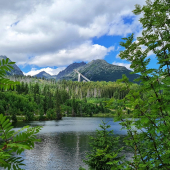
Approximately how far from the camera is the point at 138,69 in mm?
3928

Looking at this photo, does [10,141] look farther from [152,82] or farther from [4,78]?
[152,82]

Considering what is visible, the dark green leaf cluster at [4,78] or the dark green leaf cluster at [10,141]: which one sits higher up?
the dark green leaf cluster at [4,78]

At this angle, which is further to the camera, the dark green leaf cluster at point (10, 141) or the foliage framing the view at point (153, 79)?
the foliage framing the view at point (153, 79)

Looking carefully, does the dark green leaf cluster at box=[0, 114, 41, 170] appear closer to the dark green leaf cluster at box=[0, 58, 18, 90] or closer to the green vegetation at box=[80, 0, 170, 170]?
the dark green leaf cluster at box=[0, 58, 18, 90]

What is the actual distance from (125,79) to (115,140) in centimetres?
883

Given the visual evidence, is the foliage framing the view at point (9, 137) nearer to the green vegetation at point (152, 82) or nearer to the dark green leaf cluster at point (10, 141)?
the dark green leaf cluster at point (10, 141)

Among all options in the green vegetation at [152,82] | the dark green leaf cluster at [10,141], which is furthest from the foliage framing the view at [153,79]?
A: the dark green leaf cluster at [10,141]

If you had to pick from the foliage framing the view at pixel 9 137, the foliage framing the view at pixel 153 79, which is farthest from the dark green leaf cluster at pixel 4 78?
the foliage framing the view at pixel 153 79

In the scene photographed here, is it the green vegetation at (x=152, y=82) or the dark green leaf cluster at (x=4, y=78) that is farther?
the green vegetation at (x=152, y=82)

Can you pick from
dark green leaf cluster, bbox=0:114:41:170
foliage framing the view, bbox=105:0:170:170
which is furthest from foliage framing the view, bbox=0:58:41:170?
foliage framing the view, bbox=105:0:170:170

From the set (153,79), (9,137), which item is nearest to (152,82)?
(153,79)

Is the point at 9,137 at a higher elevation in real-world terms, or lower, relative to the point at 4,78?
lower

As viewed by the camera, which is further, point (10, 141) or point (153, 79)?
point (153, 79)

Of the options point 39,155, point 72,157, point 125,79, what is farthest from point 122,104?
point 39,155
